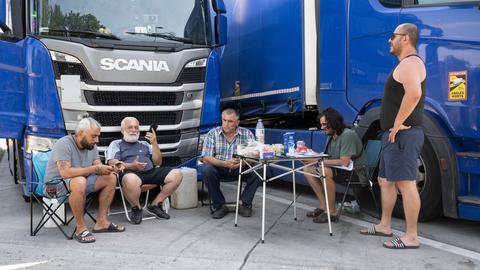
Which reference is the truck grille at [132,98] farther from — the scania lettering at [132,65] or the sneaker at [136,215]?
the sneaker at [136,215]

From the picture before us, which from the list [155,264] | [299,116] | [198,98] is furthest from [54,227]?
[299,116]

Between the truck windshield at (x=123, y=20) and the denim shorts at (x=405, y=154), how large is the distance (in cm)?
288

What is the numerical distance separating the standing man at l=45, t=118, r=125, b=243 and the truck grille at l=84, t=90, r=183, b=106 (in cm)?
76

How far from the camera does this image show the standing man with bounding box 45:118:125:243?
4.44 metres

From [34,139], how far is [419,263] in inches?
157

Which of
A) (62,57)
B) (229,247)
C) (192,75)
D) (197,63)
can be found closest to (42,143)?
(62,57)

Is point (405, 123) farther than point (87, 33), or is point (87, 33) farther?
point (87, 33)

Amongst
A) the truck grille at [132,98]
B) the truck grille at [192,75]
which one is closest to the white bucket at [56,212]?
the truck grille at [132,98]

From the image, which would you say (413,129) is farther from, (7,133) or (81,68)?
(7,133)

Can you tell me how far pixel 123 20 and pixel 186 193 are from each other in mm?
2106

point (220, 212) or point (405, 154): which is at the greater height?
point (405, 154)

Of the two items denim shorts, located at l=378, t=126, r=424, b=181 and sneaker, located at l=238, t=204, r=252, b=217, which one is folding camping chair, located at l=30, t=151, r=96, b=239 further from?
denim shorts, located at l=378, t=126, r=424, b=181

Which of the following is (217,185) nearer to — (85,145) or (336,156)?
(336,156)

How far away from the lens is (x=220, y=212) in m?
5.35
